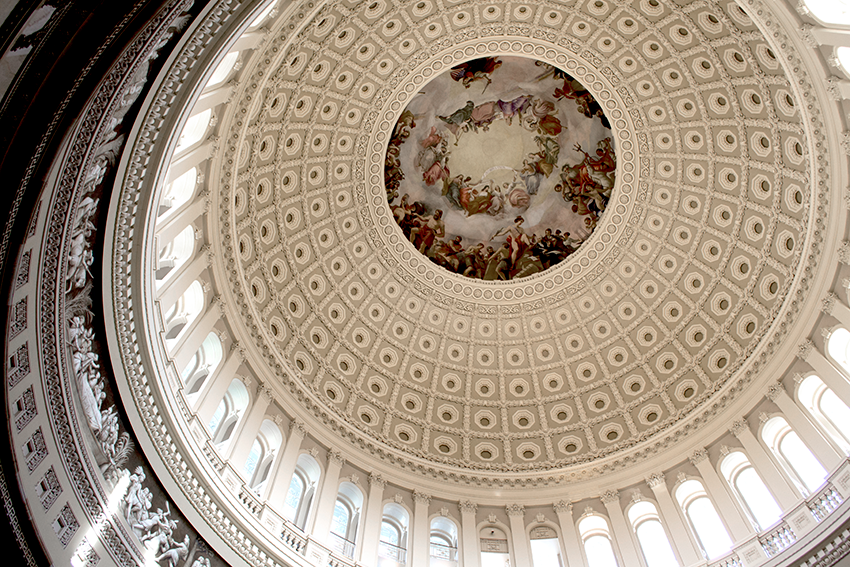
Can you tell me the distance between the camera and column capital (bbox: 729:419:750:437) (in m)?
20.7

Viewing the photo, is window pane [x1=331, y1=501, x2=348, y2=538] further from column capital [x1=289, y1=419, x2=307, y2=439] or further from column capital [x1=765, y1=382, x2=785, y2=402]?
column capital [x1=765, y1=382, x2=785, y2=402]

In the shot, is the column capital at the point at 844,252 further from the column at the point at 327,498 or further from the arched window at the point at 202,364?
the arched window at the point at 202,364

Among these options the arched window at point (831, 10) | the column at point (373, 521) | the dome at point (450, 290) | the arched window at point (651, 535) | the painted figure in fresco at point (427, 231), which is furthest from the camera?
the painted figure in fresco at point (427, 231)

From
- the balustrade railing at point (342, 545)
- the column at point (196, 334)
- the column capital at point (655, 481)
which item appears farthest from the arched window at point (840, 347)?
the column at point (196, 334)

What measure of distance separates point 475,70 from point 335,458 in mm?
17321

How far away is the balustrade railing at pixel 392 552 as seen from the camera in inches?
784

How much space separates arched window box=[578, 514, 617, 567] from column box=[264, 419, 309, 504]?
30.6ft

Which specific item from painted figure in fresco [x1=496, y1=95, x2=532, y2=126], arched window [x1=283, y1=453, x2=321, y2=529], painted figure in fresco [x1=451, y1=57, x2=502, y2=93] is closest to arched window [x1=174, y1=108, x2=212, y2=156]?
arched window [x1=283, y1=453, x2=321, y2=529]

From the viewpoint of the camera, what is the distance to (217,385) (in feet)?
61.0

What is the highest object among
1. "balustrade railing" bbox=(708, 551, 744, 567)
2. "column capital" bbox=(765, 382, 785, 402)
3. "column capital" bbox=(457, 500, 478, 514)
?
"column capital" bbox=(765, 382, 785, 402)

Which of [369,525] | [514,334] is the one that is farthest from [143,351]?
[514,334]

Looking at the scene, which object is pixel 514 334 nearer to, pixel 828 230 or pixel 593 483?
pixel 593 483

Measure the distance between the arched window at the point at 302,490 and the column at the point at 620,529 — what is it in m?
9.70

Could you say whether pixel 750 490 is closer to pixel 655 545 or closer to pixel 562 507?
pixel 655 545
